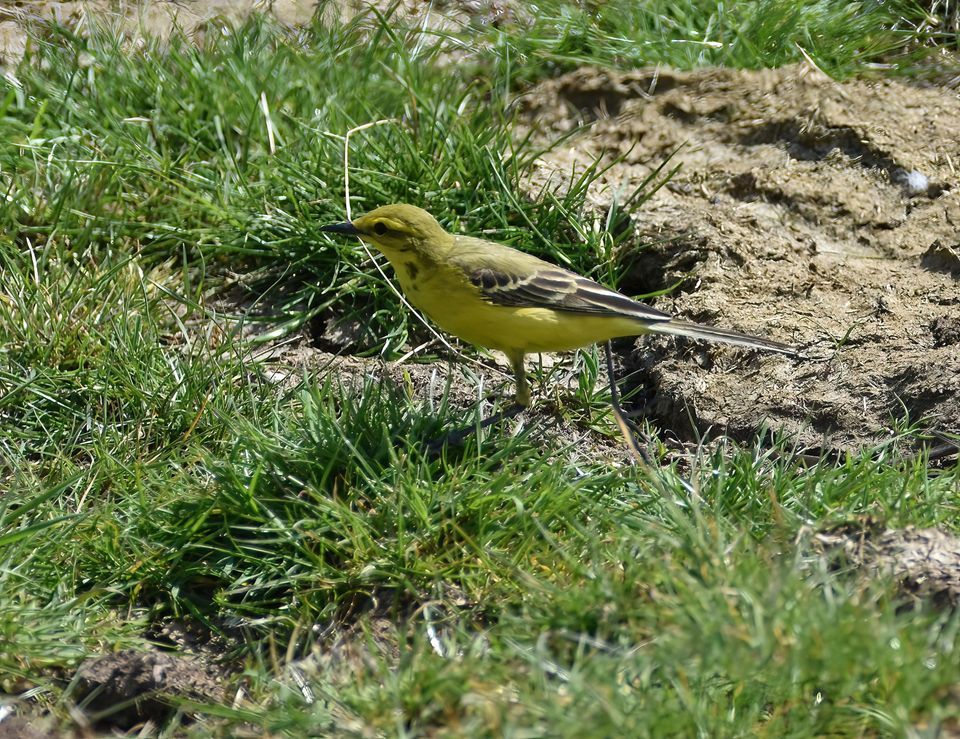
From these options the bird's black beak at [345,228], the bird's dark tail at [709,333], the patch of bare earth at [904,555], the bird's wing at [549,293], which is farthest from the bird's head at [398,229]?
the patch of bare earth at [904,555]

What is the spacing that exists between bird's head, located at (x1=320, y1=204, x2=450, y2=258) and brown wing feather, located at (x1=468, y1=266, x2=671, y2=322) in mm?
291

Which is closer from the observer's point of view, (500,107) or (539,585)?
(539,585)

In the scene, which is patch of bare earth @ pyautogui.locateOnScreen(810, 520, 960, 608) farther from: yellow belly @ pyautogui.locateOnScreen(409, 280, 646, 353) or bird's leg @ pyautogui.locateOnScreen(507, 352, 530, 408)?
bird's leg @ pyautogui.locateOnScreen(507, 352, 530, 408)

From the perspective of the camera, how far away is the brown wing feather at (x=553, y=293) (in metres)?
5.18

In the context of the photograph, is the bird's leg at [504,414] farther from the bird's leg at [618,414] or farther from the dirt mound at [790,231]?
the dirt mound at [790,231]

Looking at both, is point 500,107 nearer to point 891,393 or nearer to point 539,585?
point 891,393

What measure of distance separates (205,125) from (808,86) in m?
3.53

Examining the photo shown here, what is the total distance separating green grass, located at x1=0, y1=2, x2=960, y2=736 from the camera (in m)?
3.35

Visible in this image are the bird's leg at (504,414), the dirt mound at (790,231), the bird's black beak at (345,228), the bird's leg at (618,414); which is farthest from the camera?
the bird's black beak at (345,228)

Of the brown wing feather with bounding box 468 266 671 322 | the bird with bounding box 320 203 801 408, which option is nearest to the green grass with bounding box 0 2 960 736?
the bird with bounding box 320 203 801 408

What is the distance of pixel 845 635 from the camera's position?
3154 mm

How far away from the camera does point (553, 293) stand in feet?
17.4

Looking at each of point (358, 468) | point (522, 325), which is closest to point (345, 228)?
point (522, 325)

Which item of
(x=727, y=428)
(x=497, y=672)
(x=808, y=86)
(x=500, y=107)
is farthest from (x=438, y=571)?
(x=808, y=86)
